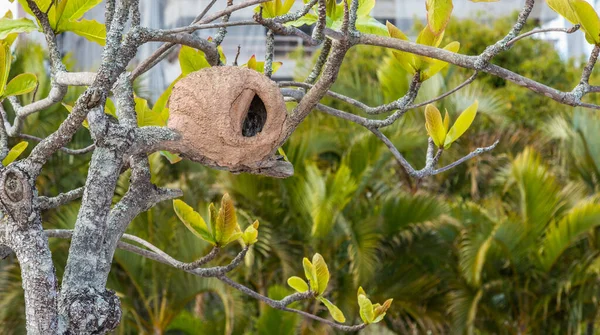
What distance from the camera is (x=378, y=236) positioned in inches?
268

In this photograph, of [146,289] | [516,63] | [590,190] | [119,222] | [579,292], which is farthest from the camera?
[516,63]

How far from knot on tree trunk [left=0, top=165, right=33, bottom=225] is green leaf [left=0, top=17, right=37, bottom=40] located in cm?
44

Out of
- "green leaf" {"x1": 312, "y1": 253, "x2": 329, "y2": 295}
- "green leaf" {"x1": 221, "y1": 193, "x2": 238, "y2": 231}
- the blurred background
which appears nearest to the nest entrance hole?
"green leaf" {"x1": 221, "y1": 193, "x2": 238, "y2": 231}

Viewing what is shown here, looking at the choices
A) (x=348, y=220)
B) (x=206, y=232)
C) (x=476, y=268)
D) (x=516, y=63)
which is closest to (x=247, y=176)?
(x=348, y=220)

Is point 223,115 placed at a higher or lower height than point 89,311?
higher

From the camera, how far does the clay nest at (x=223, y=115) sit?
4.99ft

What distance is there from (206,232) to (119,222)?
0.24 m

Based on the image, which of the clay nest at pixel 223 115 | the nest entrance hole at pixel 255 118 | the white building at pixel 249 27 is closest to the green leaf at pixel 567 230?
the white building at pixel 249 27

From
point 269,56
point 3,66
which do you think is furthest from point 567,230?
point 3,66

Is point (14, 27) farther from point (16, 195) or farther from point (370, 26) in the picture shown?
point (370, 26)

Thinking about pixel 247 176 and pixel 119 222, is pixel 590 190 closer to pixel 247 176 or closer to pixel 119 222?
pixel 247 176

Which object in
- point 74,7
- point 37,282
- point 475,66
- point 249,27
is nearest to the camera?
point 37,282

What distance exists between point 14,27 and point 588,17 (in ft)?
3.58

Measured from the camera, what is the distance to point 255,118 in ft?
5.58
